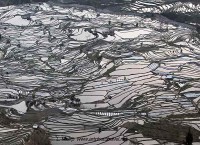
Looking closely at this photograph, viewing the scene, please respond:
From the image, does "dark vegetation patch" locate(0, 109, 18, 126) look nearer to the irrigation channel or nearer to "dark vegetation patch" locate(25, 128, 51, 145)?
the irrigation channel

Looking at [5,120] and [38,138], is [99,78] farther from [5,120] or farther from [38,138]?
[38,138]

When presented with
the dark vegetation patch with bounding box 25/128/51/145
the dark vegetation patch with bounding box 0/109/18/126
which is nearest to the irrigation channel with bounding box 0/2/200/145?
the dark vegetation patch with bounding box 0/109/18/126

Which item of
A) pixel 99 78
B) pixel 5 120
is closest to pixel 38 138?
pixel 5 120

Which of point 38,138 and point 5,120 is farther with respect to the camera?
point 5,120

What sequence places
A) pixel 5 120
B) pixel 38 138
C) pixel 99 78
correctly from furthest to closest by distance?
pixel 99 78 < pixel 5 120 < pixel 38 138

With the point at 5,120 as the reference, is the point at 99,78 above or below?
above

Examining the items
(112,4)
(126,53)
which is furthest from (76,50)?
(112,4)

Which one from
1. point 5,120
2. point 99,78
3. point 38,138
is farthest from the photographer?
point 99,78

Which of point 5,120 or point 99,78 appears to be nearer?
point 5,120

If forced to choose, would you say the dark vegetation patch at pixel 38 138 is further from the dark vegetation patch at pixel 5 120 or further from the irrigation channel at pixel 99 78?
the dark vegetation patch at pixel 5 120
